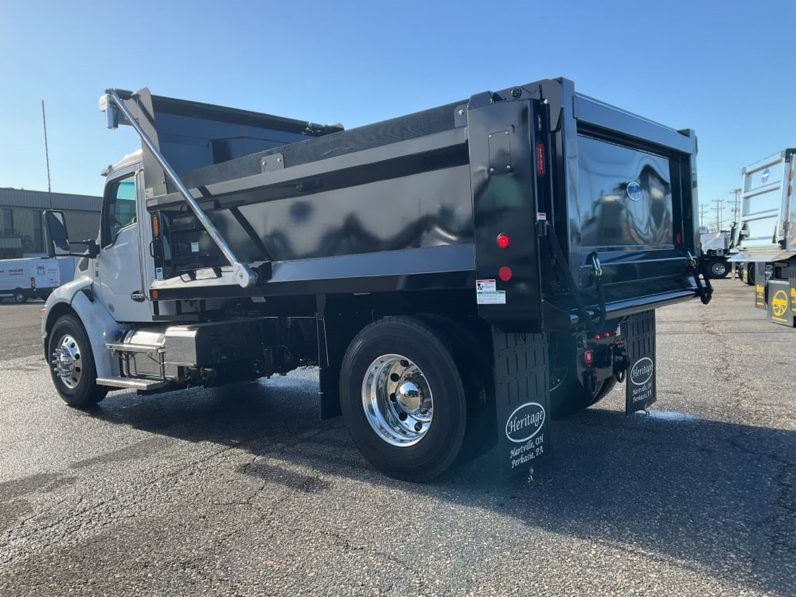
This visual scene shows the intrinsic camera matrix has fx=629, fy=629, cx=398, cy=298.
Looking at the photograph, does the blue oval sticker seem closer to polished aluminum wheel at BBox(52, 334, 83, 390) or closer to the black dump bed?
the black dump bed

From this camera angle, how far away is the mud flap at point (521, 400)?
3.94 metres

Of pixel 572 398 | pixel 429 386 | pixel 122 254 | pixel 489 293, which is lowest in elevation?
pixel 572 398

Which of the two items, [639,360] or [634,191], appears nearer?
[634,191]

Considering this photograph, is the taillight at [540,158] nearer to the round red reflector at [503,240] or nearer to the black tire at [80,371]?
the round red reflector at [503,240]

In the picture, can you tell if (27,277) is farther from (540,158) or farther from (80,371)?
(540,158)

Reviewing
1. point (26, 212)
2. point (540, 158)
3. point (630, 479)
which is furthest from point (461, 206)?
A: point (26, 212)

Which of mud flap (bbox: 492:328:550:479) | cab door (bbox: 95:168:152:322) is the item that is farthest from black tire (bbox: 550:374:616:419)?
cab door (bbox: 95:168:152:322)

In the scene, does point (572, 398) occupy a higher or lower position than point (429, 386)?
lower

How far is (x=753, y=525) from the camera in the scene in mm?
3482

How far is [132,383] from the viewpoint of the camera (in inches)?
248

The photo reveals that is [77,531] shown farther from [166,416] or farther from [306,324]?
[166,416]

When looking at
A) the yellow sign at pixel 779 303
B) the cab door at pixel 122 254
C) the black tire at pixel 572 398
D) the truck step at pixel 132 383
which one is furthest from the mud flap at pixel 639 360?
the yellow sign at pixel 779 303

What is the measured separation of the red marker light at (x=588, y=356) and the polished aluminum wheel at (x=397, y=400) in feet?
3.76

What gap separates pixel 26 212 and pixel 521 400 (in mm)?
60067
